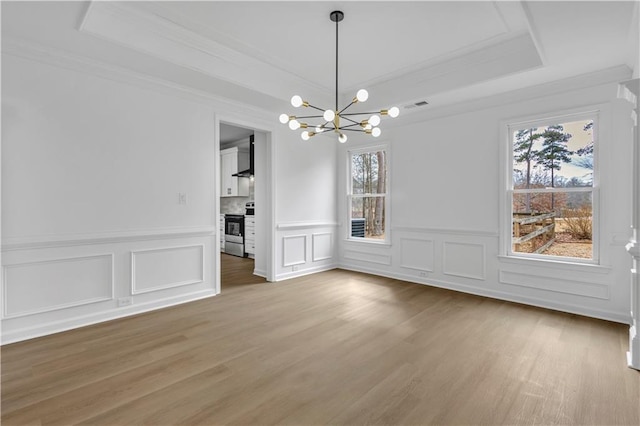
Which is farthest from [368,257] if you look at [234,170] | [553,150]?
[234,170]

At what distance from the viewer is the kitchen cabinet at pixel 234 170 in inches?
306

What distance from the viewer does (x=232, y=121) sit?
4.53 meters

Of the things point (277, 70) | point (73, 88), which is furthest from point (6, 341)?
point (277, 70)

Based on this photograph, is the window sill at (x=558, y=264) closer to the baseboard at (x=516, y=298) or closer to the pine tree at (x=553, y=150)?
the baseboard at (x=516, y=298)

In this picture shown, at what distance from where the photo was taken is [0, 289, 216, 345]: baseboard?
2.90 m

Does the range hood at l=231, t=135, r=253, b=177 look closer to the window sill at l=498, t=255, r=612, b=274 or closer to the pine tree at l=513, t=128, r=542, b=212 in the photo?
the pine tree at l=513, t=128, r=542, b=212

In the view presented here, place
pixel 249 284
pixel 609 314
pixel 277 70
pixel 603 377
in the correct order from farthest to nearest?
pixel 249 284 → pixel 277 70 → pixel 609 314 → pixel 603 377

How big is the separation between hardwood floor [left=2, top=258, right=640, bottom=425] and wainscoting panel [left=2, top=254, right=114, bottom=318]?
32 centimetres

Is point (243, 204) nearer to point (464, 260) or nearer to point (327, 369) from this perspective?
point (464, 260)

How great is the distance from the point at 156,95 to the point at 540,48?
4078mm

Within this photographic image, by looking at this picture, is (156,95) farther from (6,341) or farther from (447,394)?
(447,394)

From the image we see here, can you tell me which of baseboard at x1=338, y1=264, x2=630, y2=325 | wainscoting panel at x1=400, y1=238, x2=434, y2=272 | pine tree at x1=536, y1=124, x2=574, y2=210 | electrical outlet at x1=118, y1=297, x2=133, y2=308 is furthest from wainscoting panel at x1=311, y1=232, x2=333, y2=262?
pine tree at x1=536, y1=124, x2=574, y2=210

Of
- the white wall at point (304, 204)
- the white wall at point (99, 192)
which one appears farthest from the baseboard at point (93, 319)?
the white wall at point (304, 204)

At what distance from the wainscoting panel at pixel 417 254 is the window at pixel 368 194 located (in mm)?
433
